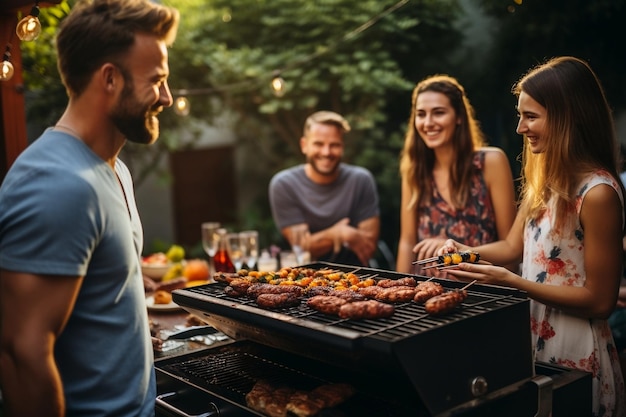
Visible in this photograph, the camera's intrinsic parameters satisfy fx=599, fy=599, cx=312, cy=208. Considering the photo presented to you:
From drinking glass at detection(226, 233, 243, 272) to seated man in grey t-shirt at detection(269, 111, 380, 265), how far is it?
105cm

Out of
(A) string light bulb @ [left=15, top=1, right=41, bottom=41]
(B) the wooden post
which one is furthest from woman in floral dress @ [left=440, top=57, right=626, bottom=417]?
(B) the wooden post

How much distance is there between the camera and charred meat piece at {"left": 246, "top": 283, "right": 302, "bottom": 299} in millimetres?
2348

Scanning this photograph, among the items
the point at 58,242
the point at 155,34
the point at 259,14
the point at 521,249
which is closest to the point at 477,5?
the point at 259,14

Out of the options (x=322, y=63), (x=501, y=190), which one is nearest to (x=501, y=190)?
(x=501, y=190)

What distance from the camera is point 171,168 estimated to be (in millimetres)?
10906

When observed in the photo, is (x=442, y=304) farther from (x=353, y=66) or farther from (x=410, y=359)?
(x=353, y=66)

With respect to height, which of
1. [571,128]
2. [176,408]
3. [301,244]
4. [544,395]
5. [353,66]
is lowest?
[176,408]

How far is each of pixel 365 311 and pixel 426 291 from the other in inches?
11.4

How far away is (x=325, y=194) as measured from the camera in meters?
5.09

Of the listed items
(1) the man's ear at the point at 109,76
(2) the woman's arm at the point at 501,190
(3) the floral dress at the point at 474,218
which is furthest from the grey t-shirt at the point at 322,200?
(1) the man's ear at the point at 109,76

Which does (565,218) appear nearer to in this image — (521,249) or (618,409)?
(521,249)

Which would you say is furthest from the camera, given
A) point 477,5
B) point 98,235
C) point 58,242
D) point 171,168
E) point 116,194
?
point 171,168

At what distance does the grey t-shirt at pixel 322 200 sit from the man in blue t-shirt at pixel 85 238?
3.12 meters

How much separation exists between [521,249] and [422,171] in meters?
0.90
